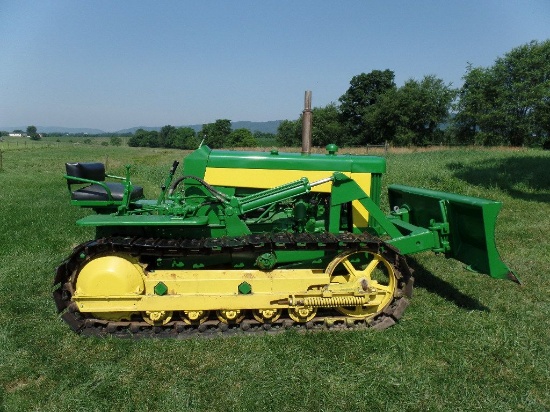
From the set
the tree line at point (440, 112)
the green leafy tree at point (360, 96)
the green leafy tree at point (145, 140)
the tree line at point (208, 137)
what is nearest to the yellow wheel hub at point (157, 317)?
the tree line at point (440, 112)

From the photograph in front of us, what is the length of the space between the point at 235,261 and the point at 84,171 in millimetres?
2215

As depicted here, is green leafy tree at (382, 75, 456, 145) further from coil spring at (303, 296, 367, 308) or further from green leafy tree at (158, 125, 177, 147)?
coil spring at (303, 296, 367, 308)

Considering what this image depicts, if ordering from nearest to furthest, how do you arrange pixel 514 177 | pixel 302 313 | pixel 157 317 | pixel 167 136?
pixel 157 317 < pixel 302 313 < pixel 514 177 < pixel 167 136

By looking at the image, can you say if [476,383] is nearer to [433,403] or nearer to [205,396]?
[433,403]

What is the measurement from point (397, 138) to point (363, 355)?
55295 mm

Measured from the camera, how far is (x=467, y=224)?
481 centimetres

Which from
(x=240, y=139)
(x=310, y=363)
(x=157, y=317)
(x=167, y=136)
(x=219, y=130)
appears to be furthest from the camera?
(x=167, y=136)

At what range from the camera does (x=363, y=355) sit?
13.1 ft

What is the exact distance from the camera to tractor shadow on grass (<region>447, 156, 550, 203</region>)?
1278 cm

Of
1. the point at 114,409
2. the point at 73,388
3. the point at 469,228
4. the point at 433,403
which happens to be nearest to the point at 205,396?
the point at 114,409

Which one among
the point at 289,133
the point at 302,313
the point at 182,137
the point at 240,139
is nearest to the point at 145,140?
the point at 182,137

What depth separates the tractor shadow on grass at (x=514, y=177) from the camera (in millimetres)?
12781

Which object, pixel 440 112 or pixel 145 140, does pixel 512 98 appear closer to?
pixel 440 112

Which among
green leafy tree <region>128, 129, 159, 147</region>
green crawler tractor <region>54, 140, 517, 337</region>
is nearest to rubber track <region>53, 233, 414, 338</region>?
green crawler tractor <region>54, 140, 517, 337</region>
